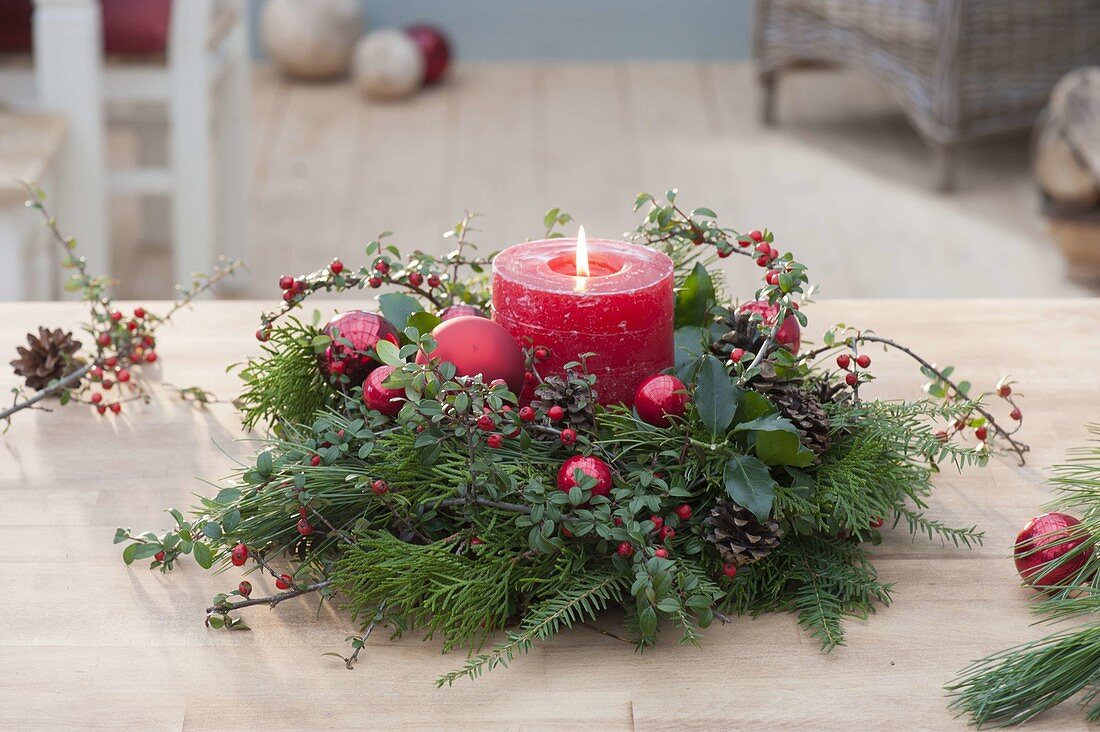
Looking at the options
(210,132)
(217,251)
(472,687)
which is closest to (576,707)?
(472,687)

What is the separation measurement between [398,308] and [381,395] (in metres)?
0.09

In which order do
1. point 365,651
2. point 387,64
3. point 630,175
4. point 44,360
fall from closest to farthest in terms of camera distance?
point 365,651, point 44,360, point 630,175, point 387,64

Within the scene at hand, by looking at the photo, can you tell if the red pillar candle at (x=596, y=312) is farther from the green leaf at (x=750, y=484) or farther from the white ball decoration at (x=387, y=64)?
the white ball decoration at (x=387, y=64)

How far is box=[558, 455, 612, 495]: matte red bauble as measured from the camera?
24.0 inches

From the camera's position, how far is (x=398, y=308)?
0.74 meters

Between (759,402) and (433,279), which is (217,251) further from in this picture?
(759,402)

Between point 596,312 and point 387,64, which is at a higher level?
point 596,312

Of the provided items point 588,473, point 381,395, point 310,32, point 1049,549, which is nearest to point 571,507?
point 588,473

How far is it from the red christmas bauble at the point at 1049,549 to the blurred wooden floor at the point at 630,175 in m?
1.56

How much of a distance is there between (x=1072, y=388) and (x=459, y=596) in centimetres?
47

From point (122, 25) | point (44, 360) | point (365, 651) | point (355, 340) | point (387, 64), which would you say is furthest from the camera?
point (387, 64)

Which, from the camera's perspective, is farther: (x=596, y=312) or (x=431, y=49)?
(x=431, y=49)

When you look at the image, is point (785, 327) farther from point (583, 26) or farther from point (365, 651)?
point (583, 26)

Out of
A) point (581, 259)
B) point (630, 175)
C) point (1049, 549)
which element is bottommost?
point (630, 175)
